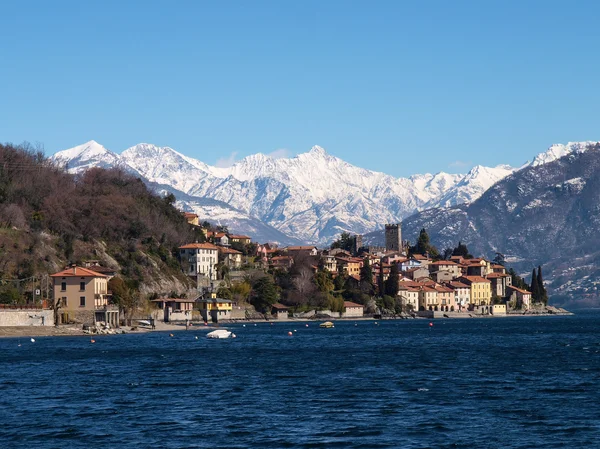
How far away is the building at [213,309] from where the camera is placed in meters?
181

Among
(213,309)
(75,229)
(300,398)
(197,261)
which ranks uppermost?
(75,229)

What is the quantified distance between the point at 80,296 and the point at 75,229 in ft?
98.2

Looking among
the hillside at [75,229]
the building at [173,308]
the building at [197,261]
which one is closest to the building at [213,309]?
the hillside at [75,229]

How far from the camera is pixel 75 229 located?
17500cm

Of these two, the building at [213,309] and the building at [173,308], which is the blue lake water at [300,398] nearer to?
the building at [173,308]

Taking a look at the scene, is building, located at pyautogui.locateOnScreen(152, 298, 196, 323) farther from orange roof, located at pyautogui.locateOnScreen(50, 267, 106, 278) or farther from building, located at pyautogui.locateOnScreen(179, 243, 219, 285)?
orange roof, located at pyautogui.locateOnScreen(50, 267, 106, 278)

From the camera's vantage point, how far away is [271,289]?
196 meters

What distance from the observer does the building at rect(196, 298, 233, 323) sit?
18088cm

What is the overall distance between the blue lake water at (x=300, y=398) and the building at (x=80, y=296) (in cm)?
4375

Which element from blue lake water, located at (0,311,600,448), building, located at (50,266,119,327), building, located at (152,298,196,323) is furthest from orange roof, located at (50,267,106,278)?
blue lake water, located at (0,311,600,448)

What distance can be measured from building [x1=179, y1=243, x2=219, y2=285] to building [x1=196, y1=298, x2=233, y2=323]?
717cm

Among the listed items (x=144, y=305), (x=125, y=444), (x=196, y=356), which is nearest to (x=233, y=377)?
(x=196, y=356)

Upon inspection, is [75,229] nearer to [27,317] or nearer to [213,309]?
[213,309]

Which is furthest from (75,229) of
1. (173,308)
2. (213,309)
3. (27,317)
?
(27,317)
